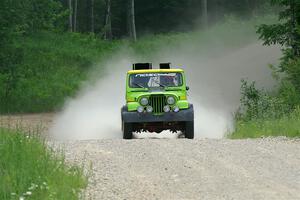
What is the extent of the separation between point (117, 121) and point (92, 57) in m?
20.2

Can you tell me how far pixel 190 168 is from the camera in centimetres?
1257

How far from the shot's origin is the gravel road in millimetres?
10633

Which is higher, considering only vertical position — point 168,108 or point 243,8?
point 243,8

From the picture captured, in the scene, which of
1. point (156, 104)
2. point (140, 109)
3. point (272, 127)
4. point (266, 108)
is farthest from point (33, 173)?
point (266, 108)

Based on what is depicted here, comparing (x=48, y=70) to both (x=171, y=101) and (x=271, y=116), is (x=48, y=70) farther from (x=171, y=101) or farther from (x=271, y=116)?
(x=271, y=116)

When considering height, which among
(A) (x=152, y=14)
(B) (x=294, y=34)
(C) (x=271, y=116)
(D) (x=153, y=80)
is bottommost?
(C) (x=271, y=116)

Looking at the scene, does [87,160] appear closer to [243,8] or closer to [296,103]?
[296,103]

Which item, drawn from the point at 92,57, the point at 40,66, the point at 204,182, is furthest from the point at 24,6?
the point at 204,182

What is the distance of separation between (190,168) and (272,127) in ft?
23.2

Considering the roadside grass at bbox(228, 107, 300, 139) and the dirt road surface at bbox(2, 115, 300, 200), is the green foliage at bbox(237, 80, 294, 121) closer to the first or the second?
the roadside grass at bbox(228, 107, 300, 139)

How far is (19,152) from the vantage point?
11.4 metres

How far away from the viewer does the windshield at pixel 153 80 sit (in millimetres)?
22000

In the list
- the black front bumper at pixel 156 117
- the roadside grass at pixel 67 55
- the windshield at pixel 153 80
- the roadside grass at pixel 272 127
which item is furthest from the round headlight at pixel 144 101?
the roadside grass at pixel 67 55

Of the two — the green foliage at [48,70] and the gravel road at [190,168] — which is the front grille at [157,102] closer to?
the gravel road at [190,168]
